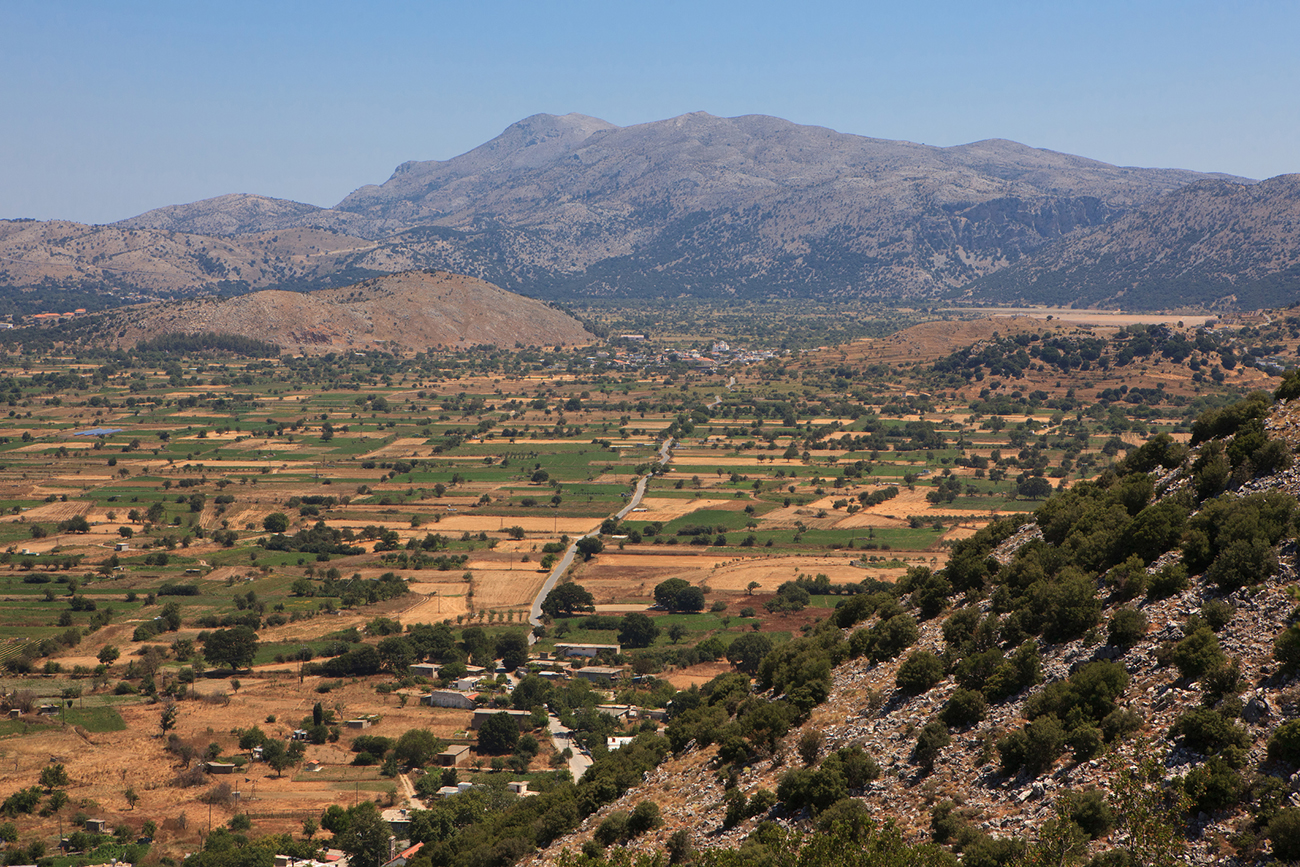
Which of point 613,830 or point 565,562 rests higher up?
point 613,830

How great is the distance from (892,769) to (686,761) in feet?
32.3

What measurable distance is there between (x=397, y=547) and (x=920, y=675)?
85.4 m

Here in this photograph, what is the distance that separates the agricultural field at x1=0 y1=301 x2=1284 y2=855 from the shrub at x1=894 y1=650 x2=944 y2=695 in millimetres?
31943

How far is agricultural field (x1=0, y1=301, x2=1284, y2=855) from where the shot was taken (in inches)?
2692

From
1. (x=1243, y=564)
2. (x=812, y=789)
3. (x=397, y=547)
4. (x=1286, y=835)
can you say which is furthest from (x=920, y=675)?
(x=397, y=547)

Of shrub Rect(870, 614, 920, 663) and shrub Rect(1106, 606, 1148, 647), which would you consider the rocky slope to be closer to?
shrub Rect(1106, 606, 1148, 647)

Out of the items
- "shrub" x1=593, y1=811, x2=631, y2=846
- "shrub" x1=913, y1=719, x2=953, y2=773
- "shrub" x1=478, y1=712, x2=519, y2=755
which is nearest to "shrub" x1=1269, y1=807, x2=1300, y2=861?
"shrub" x1=913, y1=719, x2=953, y2=773


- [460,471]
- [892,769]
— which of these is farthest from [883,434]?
[892,769]

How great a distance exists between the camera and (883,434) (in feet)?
575

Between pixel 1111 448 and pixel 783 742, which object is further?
pixel 1111 448

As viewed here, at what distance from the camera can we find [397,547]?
4461 inches

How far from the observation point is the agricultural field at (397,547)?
6838 centimetres

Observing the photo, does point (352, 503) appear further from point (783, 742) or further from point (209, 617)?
point (783, 742)

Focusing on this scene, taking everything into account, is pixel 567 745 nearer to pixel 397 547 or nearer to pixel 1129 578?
pixel 1129 578
